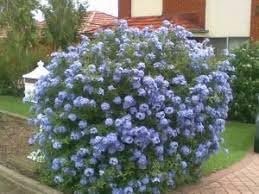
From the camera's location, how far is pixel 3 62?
2005 centimetres

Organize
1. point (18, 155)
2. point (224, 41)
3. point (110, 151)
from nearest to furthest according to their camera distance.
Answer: point (110, 151), point (18, 155), point (224, 41)

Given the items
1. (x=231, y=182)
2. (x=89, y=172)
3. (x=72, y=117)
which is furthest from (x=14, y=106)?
(x=89, y=172)

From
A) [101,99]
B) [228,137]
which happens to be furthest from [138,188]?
[228,137]

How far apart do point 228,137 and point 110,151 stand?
5491 millimetres

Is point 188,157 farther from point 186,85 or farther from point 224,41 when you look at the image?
point 224,41

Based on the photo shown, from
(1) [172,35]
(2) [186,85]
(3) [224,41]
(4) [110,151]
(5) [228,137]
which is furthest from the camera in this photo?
(3) [224,41]

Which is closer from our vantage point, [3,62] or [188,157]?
[188,157]

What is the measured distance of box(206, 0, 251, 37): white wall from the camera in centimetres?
1917

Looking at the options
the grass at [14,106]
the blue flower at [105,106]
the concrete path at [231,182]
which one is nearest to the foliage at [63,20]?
the grass at [14,106]

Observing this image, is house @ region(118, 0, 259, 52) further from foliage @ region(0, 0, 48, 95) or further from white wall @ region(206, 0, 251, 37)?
foliage @ region(0, 0, 48, 95)

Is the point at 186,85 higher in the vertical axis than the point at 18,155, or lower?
higher

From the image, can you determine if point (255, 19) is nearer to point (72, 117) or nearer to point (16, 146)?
point (16, 146)

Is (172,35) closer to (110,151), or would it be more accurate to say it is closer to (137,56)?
(137,56)

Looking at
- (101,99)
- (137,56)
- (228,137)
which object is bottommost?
(228,137)
